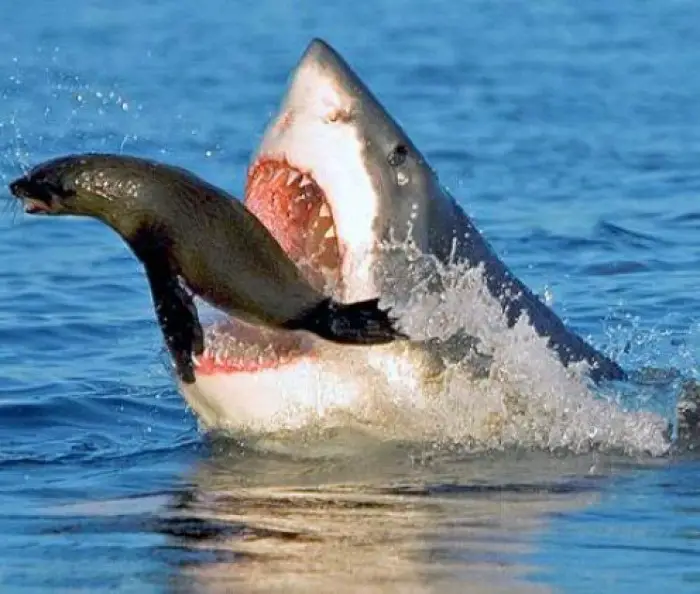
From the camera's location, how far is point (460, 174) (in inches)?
603

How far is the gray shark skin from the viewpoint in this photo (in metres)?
7.19

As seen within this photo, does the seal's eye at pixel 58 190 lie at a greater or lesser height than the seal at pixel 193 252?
greater

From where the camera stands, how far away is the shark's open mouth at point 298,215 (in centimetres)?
721

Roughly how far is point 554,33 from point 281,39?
274cm

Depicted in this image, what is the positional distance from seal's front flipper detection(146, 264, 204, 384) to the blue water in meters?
0.49

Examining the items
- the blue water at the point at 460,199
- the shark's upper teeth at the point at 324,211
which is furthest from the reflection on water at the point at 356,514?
the shark's upper teeth at the point at 324,211

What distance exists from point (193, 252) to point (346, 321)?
46 cm

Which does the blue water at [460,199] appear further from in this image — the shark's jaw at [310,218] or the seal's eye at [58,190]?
the seal's eye at [58,190]

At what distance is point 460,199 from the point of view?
47.1ft

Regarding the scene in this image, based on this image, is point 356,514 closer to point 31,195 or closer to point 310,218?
point 310,218

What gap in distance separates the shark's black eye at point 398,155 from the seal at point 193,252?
17.4 inches

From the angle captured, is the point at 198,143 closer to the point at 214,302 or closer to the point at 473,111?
the point at 473,111

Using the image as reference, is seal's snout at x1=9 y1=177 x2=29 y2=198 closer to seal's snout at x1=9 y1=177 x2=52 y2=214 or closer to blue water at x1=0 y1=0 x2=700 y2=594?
seal's snout at x1=9 y1=177 x2=52 y2=214

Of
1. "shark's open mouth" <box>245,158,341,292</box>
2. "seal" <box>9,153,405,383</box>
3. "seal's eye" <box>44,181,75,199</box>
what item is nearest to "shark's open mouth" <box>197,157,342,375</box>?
"shark's open mouth" <box>245,158,341,292</box>
